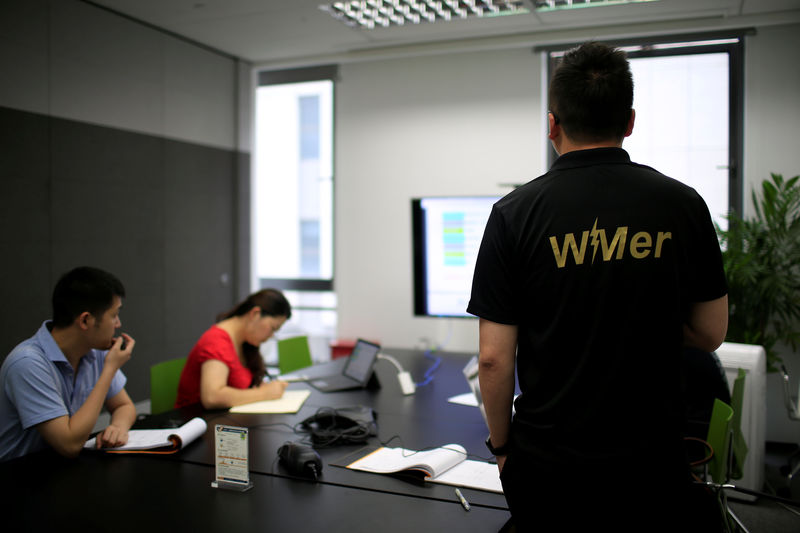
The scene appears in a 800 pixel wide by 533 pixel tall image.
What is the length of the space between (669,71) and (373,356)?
322 cm

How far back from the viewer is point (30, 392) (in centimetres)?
209

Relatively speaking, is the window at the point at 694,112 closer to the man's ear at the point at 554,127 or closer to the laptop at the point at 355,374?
the laptop at the point at 355,374

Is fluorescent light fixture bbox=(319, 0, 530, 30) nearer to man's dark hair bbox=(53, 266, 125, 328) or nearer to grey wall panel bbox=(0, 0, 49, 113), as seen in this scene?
grey wall panel bbox=(0, 0, 49, 113)

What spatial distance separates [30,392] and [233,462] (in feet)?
2.68

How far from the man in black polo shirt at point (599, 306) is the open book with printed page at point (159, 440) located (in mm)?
1236

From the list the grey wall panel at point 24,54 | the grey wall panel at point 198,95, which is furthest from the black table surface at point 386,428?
the grey wall panel at point 198,95

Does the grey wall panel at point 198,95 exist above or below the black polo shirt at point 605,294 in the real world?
above

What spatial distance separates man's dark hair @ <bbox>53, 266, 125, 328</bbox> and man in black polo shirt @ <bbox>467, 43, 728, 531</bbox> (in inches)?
61.2

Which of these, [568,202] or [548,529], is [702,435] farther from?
[568,202]

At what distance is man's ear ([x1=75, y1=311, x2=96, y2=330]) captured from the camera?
7.39 feet

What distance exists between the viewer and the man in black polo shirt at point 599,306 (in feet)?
4.19

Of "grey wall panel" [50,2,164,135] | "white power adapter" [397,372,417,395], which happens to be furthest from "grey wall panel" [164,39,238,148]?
"white power adapter" [397,372,417,395]

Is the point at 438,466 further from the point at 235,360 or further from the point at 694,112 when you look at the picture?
the point at 694,112

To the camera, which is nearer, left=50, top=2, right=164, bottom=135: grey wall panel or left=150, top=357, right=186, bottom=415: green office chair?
left=150, top=357, right=186, bottom=415: green office chair
